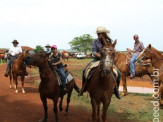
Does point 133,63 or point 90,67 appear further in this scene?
point 133,63

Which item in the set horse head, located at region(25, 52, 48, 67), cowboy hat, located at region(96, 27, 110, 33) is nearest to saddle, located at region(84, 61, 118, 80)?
cowboy hat, located at region(96, 27, 110, 33)

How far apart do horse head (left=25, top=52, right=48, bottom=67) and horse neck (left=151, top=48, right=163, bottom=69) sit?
5950mm

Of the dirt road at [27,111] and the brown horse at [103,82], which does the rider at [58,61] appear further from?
the brown horse at [103,82]

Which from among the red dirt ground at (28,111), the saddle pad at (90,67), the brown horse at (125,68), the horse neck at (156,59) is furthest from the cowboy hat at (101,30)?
the brown horse at (125,68)

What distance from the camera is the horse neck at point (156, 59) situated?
35.5 ft

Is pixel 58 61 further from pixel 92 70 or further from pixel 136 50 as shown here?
pixel 136 50

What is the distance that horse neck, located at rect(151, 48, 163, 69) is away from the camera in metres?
10.8

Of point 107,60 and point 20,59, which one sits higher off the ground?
point 107,60

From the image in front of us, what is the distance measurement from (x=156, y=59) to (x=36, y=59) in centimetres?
633

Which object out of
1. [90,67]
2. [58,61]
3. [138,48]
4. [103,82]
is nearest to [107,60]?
[103,82]

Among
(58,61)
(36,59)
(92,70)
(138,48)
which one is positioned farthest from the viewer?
(138,48)

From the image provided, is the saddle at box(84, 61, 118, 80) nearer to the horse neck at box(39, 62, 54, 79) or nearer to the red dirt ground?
the horse neck at box(39, 62, 54, 79)

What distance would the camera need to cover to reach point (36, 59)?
7.49 metres

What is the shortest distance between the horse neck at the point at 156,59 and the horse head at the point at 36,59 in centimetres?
595
